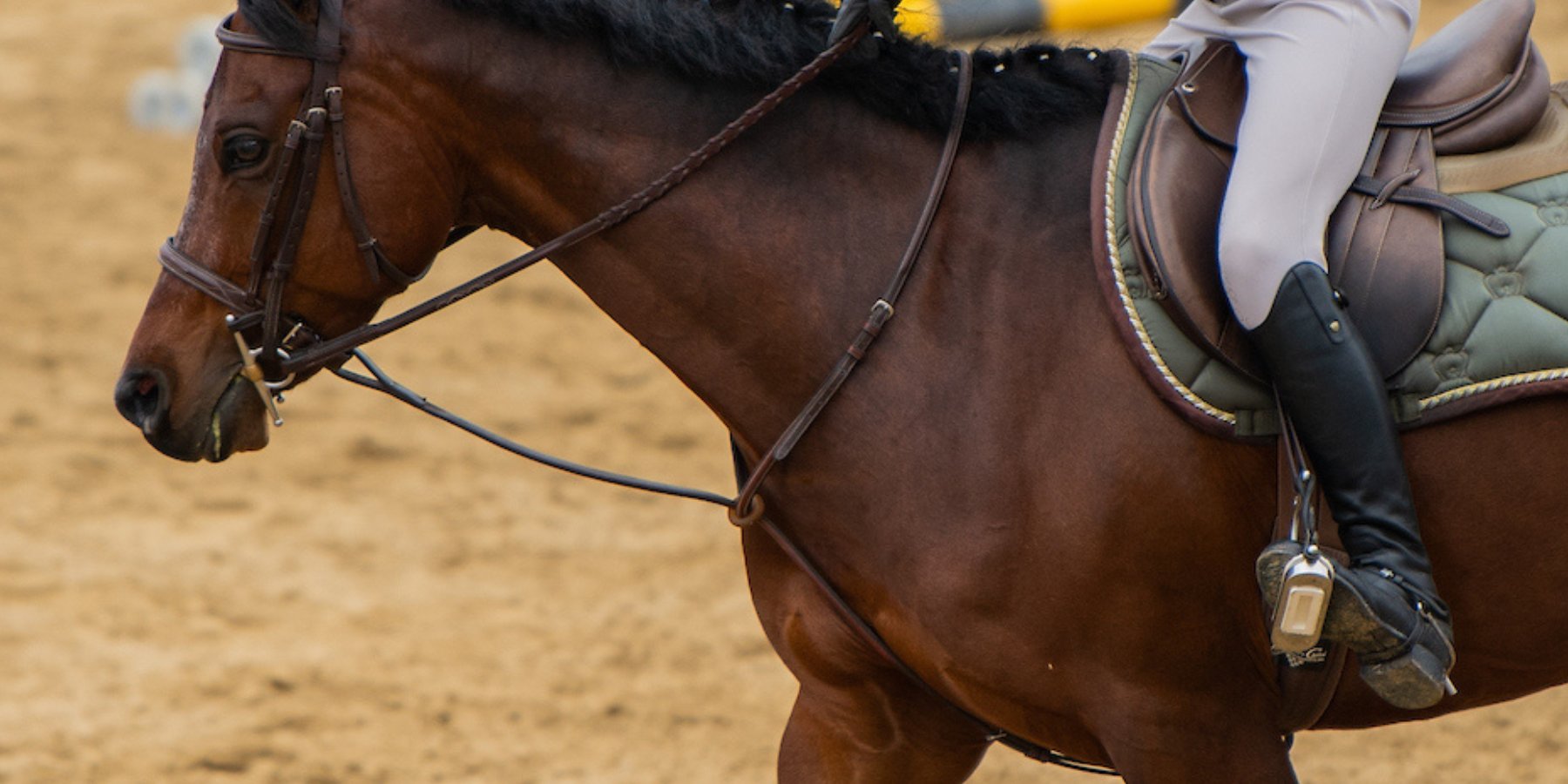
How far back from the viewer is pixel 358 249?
9.30 feet

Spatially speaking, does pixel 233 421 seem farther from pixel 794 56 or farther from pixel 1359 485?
pixel 1359 485

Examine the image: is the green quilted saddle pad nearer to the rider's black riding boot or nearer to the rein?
the rider's black riding boot

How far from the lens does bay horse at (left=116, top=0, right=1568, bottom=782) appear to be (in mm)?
2754

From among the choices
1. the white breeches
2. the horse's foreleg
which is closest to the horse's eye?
the horse's foreleg

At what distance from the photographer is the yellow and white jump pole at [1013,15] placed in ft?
11.4

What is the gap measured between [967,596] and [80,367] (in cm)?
611

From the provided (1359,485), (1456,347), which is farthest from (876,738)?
(1456,347)

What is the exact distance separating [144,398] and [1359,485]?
2.03 m

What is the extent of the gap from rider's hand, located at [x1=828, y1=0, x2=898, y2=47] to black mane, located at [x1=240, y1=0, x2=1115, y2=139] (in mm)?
40

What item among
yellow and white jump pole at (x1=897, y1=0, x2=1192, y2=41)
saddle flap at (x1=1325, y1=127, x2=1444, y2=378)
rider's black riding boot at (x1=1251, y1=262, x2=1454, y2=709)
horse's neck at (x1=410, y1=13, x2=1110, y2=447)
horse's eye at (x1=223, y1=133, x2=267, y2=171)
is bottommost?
rider's black riding boot at (x1=1251, y1=262, x2=1454, y2=709)

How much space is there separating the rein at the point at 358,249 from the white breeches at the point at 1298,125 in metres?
0.48

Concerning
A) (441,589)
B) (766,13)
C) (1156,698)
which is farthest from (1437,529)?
(441,589)

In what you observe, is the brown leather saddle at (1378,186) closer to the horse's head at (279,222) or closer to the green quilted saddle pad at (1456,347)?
the green quilted saddle pad at (1456,347)

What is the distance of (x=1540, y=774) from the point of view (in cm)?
486
